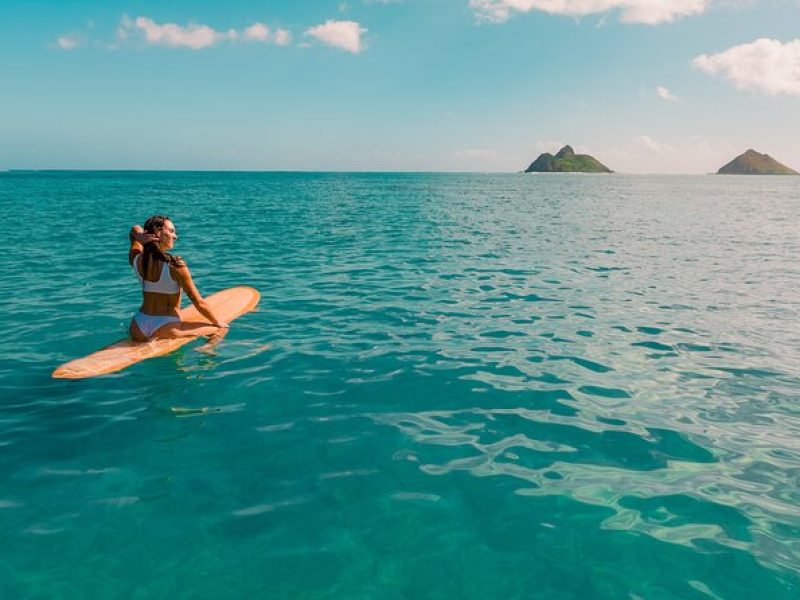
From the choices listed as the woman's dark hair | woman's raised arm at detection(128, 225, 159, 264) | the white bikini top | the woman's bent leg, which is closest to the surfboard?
the woman's bent leg

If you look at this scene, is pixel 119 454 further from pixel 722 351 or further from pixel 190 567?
pixel 722 351

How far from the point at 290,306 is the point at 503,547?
9.94 meters

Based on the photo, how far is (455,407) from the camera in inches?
317

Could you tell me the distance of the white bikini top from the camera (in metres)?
9.84

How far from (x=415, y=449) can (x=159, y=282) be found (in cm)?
593

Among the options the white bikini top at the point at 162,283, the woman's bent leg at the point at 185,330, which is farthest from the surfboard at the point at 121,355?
the white bikini top at the point at 162,283

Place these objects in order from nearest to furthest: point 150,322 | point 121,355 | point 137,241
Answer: point 121,355, point 137,241, point 150,322

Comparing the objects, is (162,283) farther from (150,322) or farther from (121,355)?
(121,355)

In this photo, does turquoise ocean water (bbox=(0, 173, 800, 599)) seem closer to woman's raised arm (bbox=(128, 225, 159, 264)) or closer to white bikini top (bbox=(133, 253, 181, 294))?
white bikini top (bbox=(133, 253, 181, 294))

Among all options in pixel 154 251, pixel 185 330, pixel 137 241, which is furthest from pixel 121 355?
pixel 137 241

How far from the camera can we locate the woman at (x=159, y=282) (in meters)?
9.52

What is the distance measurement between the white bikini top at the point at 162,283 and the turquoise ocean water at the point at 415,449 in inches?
47.4

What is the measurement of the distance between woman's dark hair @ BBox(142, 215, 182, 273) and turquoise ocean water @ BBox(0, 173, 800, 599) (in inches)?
69.6

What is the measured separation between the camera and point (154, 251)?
9547 millimetres
